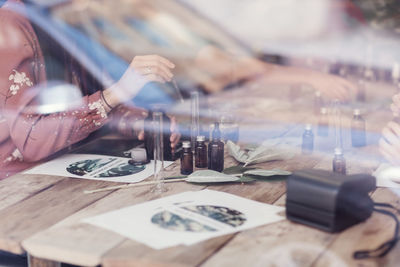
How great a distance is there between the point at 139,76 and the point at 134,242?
0.89m

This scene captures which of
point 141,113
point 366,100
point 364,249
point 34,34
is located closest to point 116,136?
point 141,113

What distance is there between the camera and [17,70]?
1.76 meters

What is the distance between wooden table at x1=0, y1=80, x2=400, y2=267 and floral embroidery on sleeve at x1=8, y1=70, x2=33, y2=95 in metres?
0.40

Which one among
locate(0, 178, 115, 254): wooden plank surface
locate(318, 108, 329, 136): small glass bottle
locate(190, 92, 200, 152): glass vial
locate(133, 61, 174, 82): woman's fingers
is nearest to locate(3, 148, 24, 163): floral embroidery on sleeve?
locate(0, 178, 115, 254): wooden plank surface

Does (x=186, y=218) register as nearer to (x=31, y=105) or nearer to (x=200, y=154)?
(x=200, y=154)

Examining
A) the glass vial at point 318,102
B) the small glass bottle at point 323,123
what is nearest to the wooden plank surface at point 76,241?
the small glass bottle at point 323,123

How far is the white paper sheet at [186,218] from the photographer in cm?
106

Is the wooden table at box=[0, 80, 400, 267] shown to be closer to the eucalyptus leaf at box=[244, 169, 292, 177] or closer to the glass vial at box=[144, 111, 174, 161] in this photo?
the eucalyptus leaf at box=[244, 169, 292, 177]

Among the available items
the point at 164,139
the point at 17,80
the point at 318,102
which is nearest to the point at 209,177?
the point at 164,139

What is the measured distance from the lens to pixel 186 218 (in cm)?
114

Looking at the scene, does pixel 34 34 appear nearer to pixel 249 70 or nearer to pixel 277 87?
pixel 249 70

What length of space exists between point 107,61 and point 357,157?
5.57 ft

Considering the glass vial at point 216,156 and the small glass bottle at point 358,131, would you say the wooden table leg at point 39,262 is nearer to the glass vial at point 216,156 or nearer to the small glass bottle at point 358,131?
the glass vial at point 216,156

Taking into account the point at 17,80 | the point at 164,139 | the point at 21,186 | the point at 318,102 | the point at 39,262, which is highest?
the point at 17,80
